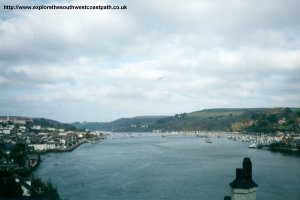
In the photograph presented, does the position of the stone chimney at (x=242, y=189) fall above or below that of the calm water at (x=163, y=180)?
above

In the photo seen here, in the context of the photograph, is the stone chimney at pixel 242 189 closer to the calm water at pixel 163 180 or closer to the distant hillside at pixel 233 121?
the calm water at pixel 163 180

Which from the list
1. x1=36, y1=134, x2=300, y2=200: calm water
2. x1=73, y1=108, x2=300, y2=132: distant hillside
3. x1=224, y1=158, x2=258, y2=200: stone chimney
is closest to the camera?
x1=224, y1=158, x2=258, y2=200: stone chimney

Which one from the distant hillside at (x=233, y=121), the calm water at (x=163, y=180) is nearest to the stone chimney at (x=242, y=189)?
the calm water at (x=163, y=180)

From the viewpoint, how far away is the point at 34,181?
1335 cm

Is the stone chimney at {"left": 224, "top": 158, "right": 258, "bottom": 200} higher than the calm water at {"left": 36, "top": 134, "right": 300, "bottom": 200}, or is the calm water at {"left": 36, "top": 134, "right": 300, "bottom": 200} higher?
the stone chimney at {"left": 224, "top": 158, "right": 258, "bottom": 200}

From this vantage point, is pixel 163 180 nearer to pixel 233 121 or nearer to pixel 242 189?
pixel 242 189

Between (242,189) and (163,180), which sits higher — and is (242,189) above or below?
above

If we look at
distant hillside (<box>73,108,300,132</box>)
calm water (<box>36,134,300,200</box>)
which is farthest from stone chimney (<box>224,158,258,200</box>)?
distant hillside (<box>73,108,300,132</box>)

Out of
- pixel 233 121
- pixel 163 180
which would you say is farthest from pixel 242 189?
pixel 233 121

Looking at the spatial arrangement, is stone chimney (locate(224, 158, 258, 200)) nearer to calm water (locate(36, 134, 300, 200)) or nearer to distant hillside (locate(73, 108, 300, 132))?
calm water (locate(36, 134, 300, 200))

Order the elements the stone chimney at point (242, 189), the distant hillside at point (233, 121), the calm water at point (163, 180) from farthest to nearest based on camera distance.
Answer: the distant hillside at point (233, 121) → the calm water at point (163, 180) → the stone chimney at point (242, 189)

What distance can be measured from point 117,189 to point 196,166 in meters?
10.0

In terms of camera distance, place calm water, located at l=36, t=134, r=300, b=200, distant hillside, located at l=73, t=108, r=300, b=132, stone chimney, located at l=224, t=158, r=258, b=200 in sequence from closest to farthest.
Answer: stone chimney, located at l=224, t=158, r=258, b=200
calm water, located at l=36, t=134, r=300, b=200
distant hillside, located at l=73, t=108, r=300, b=132

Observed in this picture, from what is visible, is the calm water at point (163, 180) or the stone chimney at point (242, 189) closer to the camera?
the stone chimney at point (242, 189)
